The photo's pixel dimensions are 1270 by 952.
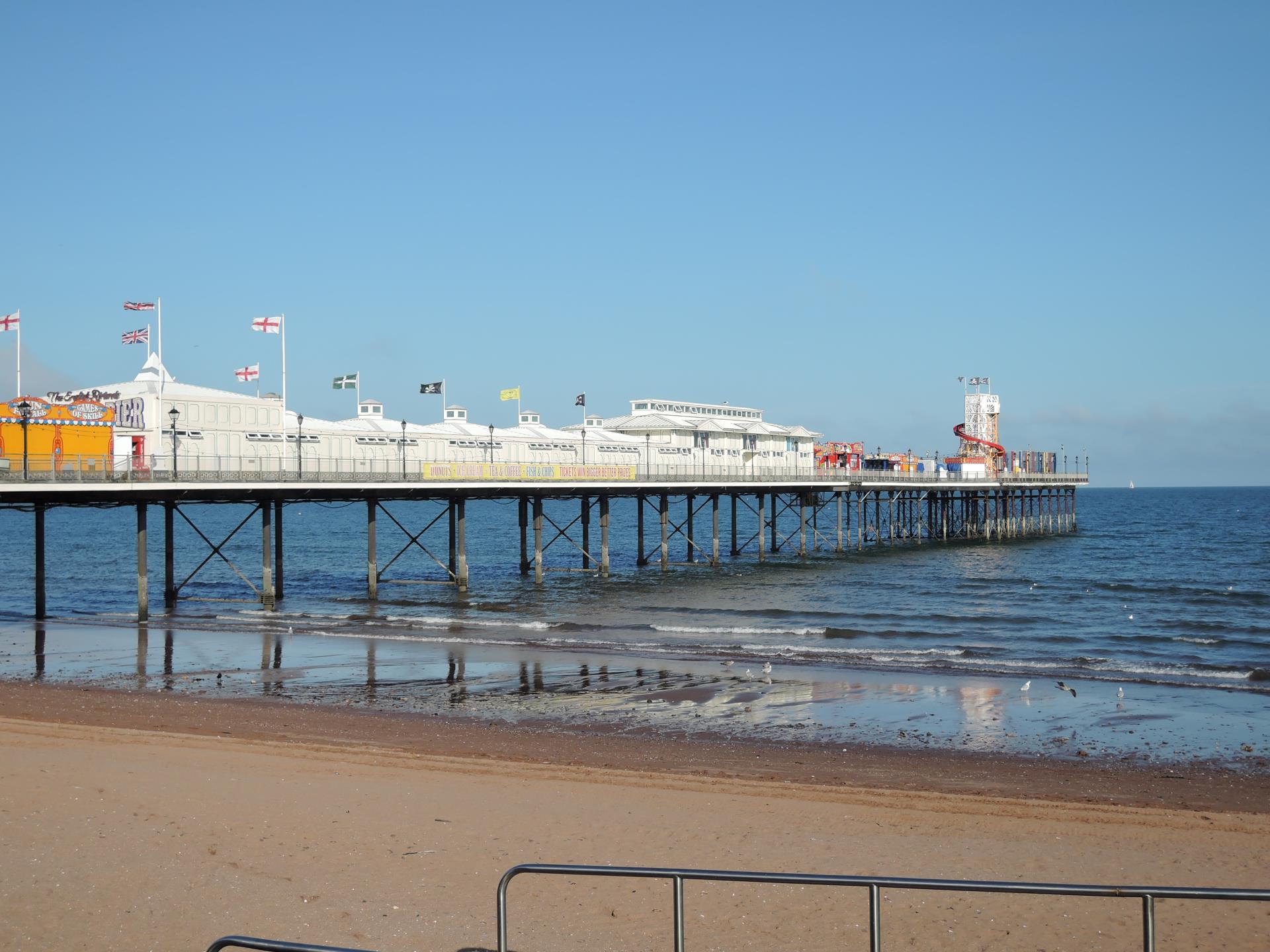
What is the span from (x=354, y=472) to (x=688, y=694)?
16224 millimetres

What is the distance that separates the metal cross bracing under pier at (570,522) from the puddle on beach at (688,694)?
3.85m

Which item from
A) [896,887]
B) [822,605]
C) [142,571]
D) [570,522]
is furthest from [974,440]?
[896,887]

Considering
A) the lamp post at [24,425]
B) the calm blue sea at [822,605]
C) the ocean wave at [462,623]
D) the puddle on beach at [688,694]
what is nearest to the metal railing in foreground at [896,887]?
the puddle on beach at [688,694]

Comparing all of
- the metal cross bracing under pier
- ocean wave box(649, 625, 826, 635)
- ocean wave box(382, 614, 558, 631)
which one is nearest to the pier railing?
the metal cross bracing under pier

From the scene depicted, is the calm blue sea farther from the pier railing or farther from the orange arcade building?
the orange arcade building

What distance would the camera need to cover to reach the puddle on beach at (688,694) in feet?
53.1

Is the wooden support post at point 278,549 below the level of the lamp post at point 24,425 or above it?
below

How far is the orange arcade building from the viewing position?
25.9 m

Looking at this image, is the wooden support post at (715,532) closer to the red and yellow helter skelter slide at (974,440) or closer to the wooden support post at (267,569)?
the wooden support post at (267,569)

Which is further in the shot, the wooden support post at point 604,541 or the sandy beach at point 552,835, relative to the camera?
the wooden support post at point 604,541

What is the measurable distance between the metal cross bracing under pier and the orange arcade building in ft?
2.55

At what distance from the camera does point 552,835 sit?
1018cm

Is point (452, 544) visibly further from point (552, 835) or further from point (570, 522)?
point (552, 835)

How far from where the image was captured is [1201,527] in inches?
3258
